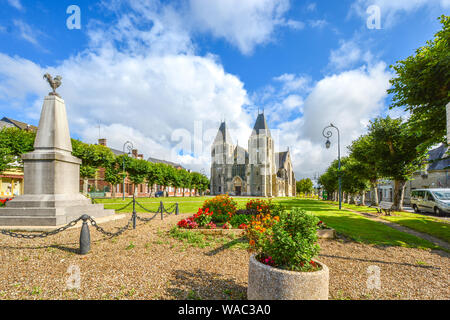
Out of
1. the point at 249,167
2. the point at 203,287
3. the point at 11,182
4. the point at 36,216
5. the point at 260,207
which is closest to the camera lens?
the point at 203,287

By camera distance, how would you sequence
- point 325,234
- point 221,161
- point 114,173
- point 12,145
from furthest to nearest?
point 221,161
point 114,173
point 12,145
point 325,234

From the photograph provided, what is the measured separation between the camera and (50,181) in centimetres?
859

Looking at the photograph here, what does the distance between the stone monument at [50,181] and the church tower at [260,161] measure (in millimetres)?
55518

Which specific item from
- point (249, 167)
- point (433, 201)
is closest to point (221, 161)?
point (249, 167)

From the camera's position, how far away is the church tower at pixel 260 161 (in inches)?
2457

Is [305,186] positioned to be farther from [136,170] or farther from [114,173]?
[114,173]

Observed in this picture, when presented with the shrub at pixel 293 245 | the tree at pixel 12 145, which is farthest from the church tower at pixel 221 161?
the shrub at pixel 293 245

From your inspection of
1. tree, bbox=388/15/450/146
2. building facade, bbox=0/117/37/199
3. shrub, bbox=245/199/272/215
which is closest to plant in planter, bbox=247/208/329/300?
shrub, bbox=245/199/272/215

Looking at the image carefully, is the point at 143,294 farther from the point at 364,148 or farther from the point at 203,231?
the point at 364,148

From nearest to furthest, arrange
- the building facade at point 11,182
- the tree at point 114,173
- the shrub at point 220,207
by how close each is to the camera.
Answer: the shrub at point 220,207
the building facade at point 11,182
the tree at point 114,173

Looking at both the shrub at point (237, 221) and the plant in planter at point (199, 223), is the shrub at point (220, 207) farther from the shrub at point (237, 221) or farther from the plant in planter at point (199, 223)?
the plant in planter at point (199, 223)

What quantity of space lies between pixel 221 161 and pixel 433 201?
55.6m

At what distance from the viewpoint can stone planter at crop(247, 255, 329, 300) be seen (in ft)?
9.37
